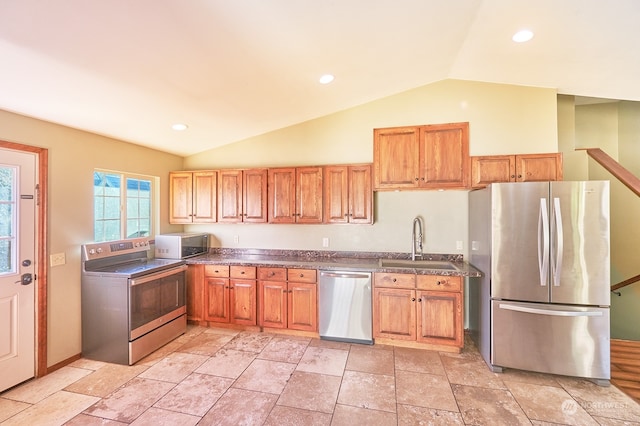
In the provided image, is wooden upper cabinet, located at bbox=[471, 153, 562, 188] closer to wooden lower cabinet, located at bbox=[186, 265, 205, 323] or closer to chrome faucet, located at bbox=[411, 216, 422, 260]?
chrome faucet, located at bbox=[411, 216, 422, 260]

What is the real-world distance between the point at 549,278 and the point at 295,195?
Result: 2786mm

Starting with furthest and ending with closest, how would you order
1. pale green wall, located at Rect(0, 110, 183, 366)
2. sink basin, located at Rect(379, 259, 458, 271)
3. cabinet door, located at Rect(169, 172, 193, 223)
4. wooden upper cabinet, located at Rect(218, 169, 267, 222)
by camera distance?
cabinet door, located at Rect(169, 172, 193, 223), wooden upper cabinet, located at Rect(218, 169, 267, 222), sink basin, located at Rect(379, 259, 458, 271), pale green wall, located at Rect(0, 110, 183, 366)

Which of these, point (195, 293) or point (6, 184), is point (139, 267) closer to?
point (195, 293)

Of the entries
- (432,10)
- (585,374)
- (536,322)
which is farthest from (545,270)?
(432,10)

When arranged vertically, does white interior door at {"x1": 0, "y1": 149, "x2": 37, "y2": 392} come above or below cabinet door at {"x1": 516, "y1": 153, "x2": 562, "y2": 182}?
below

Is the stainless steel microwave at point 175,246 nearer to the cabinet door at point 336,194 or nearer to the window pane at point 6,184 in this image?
the window pane at point 6,184

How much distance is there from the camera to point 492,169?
3.17 meters

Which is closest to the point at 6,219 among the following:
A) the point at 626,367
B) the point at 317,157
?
the point at 317,157

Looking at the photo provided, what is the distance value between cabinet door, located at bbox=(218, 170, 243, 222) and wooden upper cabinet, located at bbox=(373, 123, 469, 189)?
6.12ft

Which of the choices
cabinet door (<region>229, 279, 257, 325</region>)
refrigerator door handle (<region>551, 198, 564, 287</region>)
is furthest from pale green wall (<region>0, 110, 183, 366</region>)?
refrigerator door handle (<region>551, 198, 564, 287</region>)

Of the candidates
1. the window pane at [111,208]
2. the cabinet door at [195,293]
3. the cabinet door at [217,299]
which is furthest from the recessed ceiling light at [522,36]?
the window pane at [111,208]

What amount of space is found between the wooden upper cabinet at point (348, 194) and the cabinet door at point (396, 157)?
16 cm

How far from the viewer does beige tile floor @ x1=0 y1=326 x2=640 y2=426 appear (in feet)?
6.76

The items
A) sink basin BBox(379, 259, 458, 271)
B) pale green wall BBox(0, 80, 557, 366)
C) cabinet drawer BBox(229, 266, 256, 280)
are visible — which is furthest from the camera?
cabinet drawer BBox(229, 266, 256, 280)
